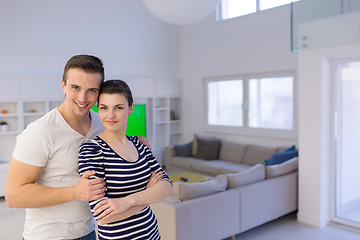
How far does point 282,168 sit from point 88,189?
3.61 m

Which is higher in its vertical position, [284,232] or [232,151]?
[232,151]

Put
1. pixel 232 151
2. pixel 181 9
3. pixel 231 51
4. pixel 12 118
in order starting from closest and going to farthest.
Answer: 1. pixel 181 9
2. pixel 12 118
3. pixel 232 151
4. pixel 231 51

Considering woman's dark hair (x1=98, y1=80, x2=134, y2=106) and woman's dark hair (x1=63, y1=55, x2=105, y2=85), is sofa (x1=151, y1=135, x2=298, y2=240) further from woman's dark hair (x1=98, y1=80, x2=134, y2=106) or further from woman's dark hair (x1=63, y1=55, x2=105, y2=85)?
woman's dark hair (x1=63, y1=55, x2=105, y2=85)

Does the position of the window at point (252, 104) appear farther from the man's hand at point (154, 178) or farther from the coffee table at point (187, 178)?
the man's hand at point (154, 178)

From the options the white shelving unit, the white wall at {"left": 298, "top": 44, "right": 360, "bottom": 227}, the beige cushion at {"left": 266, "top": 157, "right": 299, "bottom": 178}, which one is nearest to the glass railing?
the white wall at {"left": 298, "top": 44, "right": 360, "bottom": 227}

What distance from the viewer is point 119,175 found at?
1523mm

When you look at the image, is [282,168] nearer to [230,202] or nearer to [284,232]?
[284,232]

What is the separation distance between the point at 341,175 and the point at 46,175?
3.96m

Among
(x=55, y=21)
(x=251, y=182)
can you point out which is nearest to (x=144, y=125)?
(x=55, y=21)

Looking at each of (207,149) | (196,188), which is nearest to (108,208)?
(196,188)

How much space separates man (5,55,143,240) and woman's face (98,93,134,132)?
49 millimetres

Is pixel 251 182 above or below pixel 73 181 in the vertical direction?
below

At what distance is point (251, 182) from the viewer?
4129mm

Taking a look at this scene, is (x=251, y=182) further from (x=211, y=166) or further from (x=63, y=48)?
(x=63, y=48)
